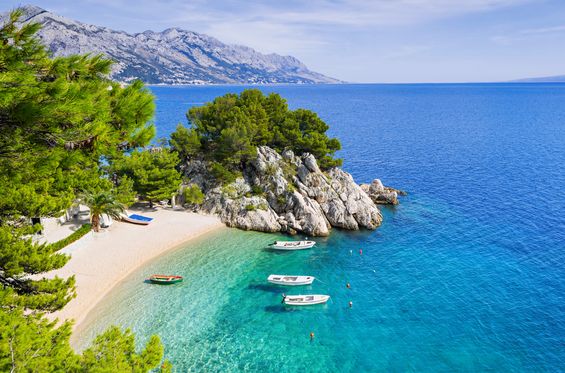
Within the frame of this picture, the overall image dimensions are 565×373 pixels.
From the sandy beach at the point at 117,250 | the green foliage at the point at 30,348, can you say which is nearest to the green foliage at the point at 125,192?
the sandy beach at the point at 117,250

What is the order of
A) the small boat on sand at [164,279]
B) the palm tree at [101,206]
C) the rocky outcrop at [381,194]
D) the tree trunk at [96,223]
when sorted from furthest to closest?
the rocky outcrop at [381,194] < the tree trunk at [96,223] < the palm tree at [101,206] < the small boat on sand at [164,279]

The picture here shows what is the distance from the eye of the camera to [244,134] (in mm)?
58594

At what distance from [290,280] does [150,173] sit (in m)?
29.2

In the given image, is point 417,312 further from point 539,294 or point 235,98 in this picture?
point 235,98

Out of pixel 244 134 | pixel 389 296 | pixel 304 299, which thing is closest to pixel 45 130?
pixel 304 299

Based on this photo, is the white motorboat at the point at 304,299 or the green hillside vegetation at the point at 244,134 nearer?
the white motorboat at the point at 304,299

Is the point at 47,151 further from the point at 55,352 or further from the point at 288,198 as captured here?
the point at 288,198

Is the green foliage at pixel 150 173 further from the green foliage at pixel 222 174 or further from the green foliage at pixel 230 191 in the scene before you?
the green foliage at pixel 230 191

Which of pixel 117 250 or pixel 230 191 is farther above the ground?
pixel 230 191

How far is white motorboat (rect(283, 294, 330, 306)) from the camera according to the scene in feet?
116

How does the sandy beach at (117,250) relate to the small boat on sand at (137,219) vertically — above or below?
below

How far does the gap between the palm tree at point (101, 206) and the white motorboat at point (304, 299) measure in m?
27.5

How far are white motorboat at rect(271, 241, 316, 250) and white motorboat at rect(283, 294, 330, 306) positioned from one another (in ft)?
37.9

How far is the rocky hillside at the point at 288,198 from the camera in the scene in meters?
53.6
